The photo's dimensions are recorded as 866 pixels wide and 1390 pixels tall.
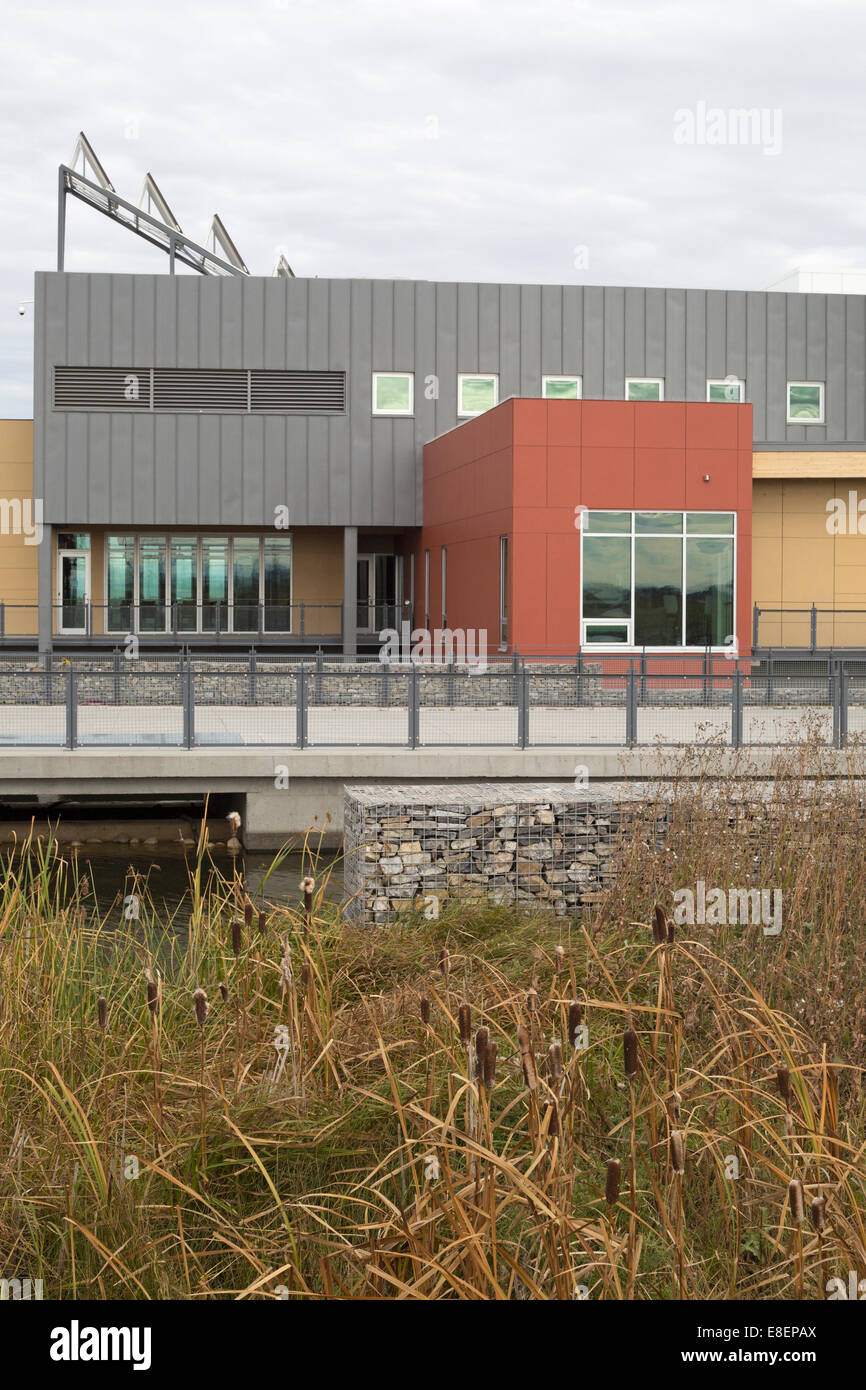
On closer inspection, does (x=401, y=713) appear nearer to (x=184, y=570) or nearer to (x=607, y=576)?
(x=607, y=576)

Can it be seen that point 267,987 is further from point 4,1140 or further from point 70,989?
point 4,1140

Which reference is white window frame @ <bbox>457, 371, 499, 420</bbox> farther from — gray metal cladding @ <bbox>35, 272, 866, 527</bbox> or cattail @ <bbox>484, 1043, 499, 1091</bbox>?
cattail @ <bbox>484, 1043, 499, 1091</bbox>

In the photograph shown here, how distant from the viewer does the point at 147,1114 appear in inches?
179

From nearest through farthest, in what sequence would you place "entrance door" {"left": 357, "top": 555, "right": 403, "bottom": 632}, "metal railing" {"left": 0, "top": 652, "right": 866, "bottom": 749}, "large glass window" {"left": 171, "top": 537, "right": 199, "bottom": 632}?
"metal railing" {"left": 0, "top": 652, "right": 866, "bottom": 749}, "entrance door" {"left": 357, "top": 555, "right": 403, "bottom": 632}, "large glass window" {"left": 171, "top": 537, "right": 199, "bottom": 632}

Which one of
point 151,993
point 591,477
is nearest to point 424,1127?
point 151,993

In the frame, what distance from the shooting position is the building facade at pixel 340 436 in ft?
106

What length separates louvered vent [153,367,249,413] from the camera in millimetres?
35000

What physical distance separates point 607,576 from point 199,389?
13.7 meters

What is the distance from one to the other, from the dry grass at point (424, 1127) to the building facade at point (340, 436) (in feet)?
76.2

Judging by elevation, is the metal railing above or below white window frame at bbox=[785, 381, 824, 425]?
below

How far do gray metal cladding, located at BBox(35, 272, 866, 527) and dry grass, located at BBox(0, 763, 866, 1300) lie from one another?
2941cm

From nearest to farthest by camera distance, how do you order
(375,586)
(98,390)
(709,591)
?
(709,591), (98,390), (375,586)

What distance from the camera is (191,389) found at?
3506 centimetres

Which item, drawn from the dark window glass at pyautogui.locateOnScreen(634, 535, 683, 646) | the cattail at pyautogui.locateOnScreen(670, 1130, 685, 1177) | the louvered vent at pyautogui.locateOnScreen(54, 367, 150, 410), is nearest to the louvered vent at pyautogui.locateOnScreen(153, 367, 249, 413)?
the louvered vent at pyautogui.locateOnScreen(54, 367, 150, 410)
